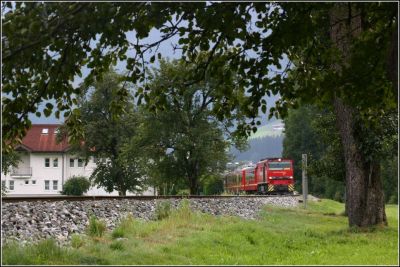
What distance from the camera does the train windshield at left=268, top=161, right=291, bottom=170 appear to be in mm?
47250

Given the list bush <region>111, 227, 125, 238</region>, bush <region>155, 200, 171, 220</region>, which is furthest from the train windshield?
bush <region>111, 227, 125, 238</region>

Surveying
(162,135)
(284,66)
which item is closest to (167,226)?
(284,66)

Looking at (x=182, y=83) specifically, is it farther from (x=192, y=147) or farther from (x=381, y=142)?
(x=192, y=147)

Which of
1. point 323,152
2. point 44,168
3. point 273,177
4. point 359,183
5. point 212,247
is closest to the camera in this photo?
point 212,247

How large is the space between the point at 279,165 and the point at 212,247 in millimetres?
36755

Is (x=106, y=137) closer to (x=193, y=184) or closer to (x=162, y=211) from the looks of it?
(x=193, y=184)

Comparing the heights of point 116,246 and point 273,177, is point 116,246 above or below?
below

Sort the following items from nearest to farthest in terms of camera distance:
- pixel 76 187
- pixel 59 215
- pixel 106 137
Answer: pixel 59 215
pixel 106 137
pixel 76 187

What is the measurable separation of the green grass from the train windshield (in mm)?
31212

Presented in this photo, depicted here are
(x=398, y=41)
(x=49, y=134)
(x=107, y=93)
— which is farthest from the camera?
(x=49, y=134)

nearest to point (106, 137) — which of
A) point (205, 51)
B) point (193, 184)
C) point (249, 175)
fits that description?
point (249, 175)

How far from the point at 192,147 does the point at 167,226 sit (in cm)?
2886

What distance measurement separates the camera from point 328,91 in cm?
824

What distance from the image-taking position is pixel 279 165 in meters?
47.7
